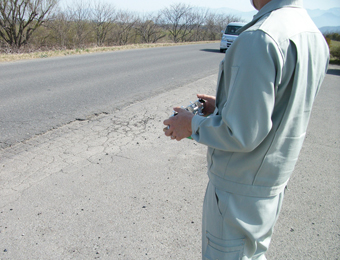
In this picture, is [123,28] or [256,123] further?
[123,28]

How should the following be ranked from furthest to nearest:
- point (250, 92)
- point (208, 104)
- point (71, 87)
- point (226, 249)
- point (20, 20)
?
point (20, 20)
point (71, 87)
point (208, 104)
point (226, 249)
point (250, 92)

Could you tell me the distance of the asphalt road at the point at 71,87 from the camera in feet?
18.1

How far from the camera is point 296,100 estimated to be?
48.5 inches

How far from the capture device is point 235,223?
1.37 meters

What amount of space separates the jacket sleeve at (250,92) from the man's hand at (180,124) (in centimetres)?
22

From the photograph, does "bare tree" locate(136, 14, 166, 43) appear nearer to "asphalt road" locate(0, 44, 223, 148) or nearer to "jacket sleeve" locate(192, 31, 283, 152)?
"asphalt road" locate(0, 44, 223, 148)

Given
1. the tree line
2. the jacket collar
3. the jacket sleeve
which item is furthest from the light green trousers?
the tree line

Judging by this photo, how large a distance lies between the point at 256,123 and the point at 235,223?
495mm

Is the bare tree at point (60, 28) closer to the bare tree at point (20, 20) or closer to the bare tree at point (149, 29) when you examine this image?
the bare tree at point (20, 20)

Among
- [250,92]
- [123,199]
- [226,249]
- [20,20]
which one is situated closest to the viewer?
[250,92]

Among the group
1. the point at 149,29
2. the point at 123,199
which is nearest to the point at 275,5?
the point at 123,199

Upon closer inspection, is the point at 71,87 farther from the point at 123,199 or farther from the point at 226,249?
the point at 226,249

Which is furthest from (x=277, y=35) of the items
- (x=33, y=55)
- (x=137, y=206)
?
(x=33, y=55)

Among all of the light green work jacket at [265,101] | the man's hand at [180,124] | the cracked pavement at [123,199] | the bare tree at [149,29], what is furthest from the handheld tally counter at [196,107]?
the bare tree at [149,29]
